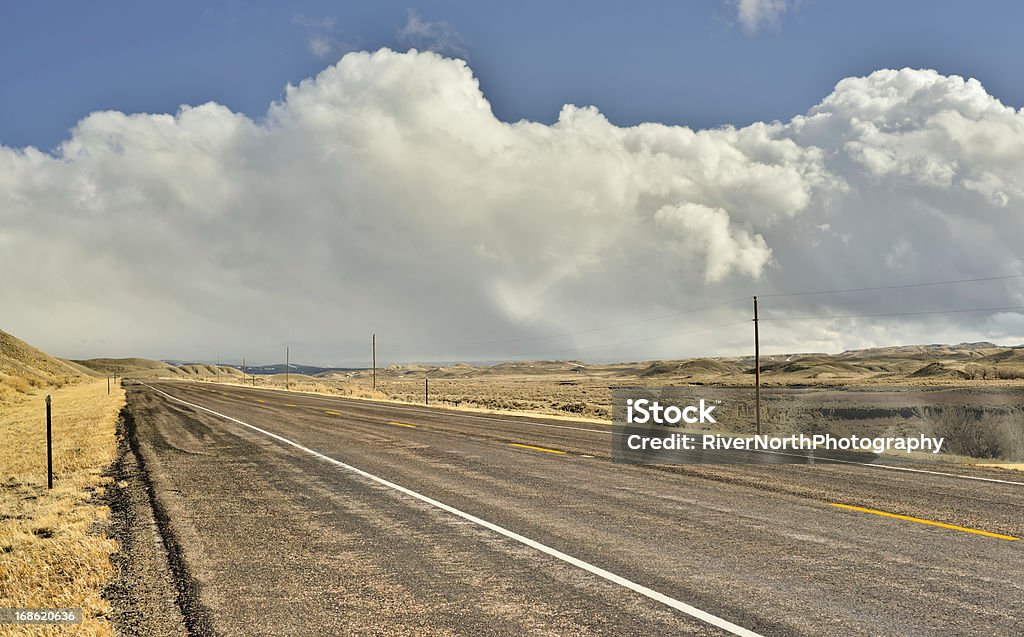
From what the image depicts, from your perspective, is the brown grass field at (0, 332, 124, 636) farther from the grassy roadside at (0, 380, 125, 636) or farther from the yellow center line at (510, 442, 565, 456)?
the yellow center line at (510, 442, 565, 456)

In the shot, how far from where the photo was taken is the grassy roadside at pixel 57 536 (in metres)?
6.32

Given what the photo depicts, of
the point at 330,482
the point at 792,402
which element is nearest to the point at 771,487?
the point at 330,482

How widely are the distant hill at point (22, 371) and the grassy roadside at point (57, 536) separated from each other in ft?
141

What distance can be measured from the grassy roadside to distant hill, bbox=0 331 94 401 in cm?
4301

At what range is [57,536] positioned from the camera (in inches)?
345

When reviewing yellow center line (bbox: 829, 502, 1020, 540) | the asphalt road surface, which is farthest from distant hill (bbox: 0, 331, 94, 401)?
yellow center line (bbox: 829, 502, 1020, 540)

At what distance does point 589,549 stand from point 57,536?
706cm

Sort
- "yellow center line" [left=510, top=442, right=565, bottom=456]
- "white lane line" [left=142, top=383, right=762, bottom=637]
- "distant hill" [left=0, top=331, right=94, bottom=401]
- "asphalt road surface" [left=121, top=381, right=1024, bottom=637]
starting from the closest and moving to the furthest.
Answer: "white lane line" [left=142, top=383, right=762, bottom=637] → "asphalt road surface" [left=121, top=381, right=1024, bottom=637] → "yellow center line" [left=510, top=442, right=565, bottom=456] → "distant hill" [left=0, top=331, right=94, bottom=401]

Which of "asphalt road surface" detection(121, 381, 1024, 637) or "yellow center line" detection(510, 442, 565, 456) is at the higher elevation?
"asphalt road surface" detection(121, 381, 1024, 637)

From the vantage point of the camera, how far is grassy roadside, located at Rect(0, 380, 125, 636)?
20.7 ft

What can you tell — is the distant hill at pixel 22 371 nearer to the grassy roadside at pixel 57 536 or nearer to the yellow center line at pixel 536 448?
the grassy roadside at pixel 57 536

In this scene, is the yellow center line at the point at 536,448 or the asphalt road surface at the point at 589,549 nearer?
the asphalt road surface at the point at 589,549

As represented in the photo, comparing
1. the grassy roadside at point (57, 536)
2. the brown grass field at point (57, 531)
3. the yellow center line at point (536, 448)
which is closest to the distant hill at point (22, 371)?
the brown grass field at point (57, 531)

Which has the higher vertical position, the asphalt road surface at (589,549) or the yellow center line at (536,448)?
the asphalt road surface at (589,549)
